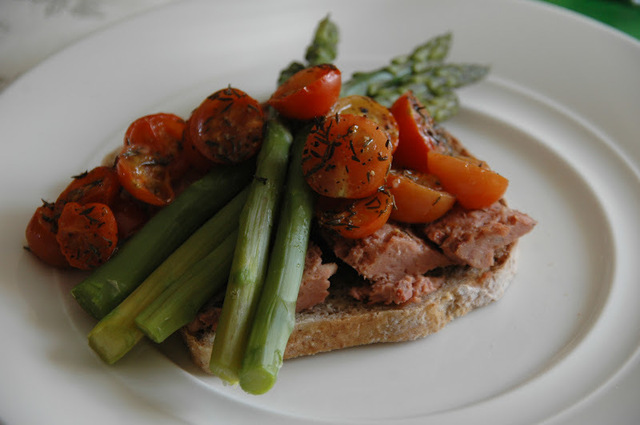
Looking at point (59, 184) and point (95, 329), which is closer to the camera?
point (95, 329)

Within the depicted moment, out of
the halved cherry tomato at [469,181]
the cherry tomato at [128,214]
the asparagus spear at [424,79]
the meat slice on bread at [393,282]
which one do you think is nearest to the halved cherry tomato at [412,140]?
the halved cherry tomato at [469,181]

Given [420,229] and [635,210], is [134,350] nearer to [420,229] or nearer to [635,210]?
[420,229]

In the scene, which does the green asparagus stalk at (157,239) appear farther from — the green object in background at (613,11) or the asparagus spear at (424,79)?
the green object in background at (613,11)

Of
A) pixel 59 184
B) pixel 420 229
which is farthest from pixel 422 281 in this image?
pixel 59 184

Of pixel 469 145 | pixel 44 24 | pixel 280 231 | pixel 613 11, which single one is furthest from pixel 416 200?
pixel 44 24

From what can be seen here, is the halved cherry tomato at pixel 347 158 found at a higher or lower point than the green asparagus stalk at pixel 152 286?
higher

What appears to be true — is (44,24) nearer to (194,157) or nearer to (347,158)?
(194,157)
